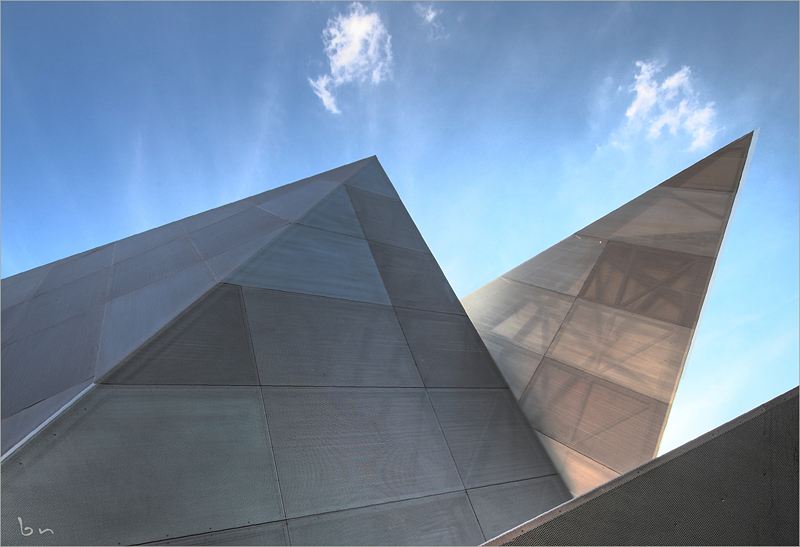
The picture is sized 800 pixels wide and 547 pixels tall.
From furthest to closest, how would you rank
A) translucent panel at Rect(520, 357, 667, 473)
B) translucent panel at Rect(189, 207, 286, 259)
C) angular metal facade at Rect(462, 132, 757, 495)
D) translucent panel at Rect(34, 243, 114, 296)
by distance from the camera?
translucent panel at Rect(34, 243, 114, 296)
translucent panel at Rect(189, 207, 286, 259)
angular metal facade at Rect(462, 132, 757, 495)
translucent panel at Rect(520, 357, 667, 473)

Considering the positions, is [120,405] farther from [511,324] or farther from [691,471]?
[511,324]

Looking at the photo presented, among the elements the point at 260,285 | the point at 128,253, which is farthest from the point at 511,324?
the point at 128,253

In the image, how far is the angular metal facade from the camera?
9844mm

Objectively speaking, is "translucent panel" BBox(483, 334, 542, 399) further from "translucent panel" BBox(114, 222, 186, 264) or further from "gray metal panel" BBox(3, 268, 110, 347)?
"translucent panel" BBox(114, 222, 186, 264)

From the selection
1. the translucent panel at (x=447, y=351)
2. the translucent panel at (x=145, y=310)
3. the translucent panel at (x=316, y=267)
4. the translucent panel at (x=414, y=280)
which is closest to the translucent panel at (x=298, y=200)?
the translucent panel at (x=316, y=267)

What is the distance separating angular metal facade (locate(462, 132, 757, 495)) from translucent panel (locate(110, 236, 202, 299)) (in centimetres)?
966

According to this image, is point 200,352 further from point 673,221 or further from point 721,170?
point 721,170

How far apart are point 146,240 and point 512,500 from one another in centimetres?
1431

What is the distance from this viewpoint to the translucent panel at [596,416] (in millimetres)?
9477

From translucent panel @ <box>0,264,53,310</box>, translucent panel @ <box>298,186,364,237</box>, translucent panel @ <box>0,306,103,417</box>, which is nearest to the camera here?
translucent panel @ <box>0,306,103,417</box>

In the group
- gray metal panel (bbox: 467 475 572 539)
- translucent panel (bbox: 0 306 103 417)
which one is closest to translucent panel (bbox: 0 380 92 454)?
translucent panel (bbox: 0 306 103 417)

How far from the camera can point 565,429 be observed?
10.1 meters

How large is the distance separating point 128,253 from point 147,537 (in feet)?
36.6

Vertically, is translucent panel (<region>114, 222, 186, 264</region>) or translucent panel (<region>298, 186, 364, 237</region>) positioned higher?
translucent panel (<region>114, 222, 186, 264</region>)
